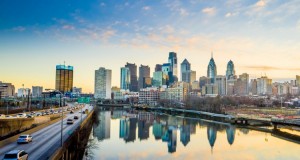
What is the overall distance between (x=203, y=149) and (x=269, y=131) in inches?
1389

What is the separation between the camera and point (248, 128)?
299 ft

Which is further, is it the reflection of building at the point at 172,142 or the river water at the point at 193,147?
the reflection of building at the point at 172,142

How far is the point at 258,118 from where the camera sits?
9525cm

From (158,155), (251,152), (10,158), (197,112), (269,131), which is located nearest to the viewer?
(10,158)

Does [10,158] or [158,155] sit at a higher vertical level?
[10,158]

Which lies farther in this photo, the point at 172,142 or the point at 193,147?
the point at 172,142

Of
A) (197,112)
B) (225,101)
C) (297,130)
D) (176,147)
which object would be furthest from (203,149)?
(225,101)

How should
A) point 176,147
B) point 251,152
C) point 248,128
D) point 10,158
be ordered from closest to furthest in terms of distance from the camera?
point 10,158, point 251,152, point 176,147, point 248,128

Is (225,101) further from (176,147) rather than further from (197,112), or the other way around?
(176,147)

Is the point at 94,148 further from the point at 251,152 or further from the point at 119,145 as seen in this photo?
the point at 251,152

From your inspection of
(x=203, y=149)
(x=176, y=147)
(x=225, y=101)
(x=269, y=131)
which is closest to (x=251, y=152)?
(x=203, y=149)

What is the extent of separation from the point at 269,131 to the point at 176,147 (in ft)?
125

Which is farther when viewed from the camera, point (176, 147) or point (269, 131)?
point (269, 131)

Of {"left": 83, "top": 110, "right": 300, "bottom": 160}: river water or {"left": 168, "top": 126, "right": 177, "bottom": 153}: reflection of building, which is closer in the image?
{"left": 83, "top": 110, "right": 300, "bottom": 160}: river water
